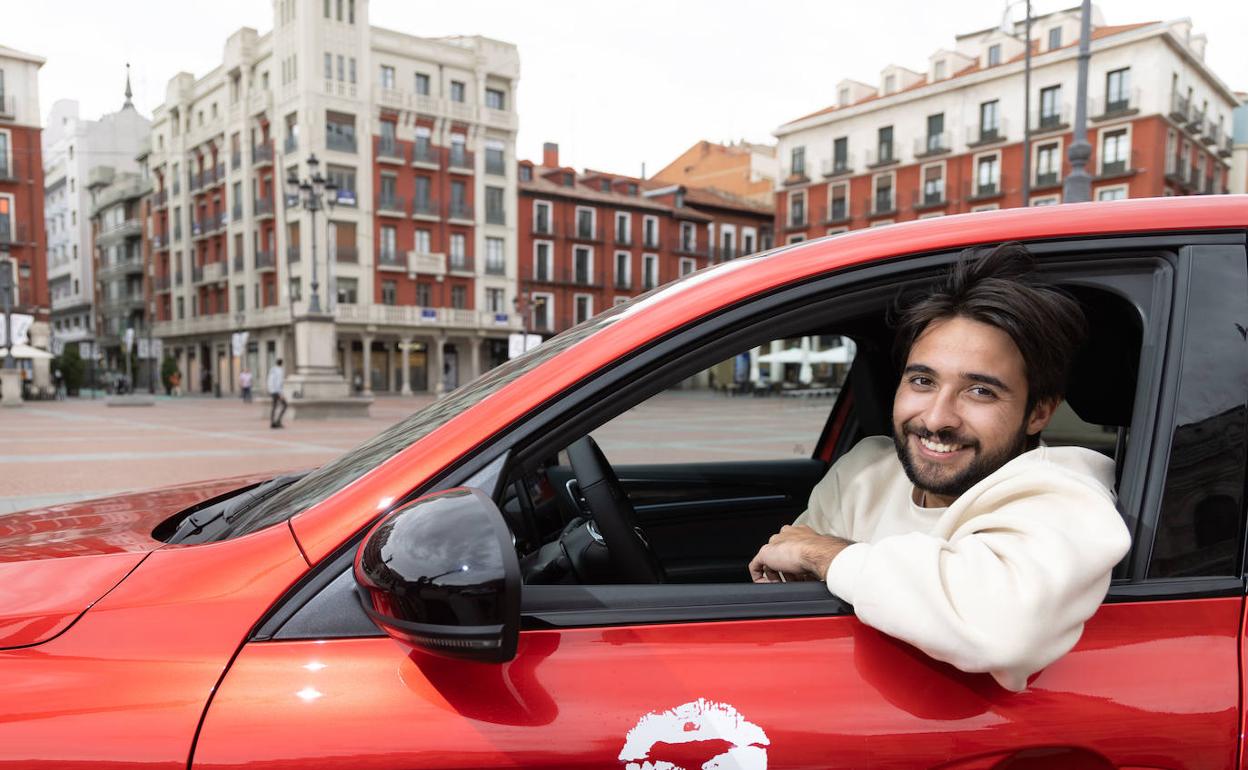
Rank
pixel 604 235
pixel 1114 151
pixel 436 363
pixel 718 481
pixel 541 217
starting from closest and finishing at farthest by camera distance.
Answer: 1. pixel 718 481
2. pixel 1114 151
3. pixel 436 363
4. pixel 541 217
5. pixel 604 235

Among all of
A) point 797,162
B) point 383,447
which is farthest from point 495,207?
point 383,447

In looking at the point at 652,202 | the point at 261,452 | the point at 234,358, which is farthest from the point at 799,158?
the point at 261,452

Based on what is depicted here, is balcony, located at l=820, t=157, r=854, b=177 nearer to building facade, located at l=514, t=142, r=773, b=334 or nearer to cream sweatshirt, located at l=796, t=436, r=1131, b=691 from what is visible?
building facade, located at l=514, t=142, r=773, b=334

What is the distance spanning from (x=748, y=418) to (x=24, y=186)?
36.3 m

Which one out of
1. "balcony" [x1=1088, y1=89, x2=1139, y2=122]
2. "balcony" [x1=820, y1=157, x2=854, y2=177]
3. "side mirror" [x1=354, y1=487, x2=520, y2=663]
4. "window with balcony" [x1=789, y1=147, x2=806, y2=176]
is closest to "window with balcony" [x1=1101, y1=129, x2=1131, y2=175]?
"balcony" [x1=1088, y1=89, x2=1139, y2=122]

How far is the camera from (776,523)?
8.03 ft

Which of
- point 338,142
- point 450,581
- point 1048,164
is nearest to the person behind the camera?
point 450,581

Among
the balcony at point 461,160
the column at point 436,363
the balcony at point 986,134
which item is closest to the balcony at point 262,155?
the balcony at point 461,160

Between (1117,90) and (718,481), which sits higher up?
(1117,90)

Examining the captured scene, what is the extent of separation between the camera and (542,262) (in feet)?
155

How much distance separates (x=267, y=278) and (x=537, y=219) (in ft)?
48.0

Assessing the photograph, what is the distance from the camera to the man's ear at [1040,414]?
136 cm

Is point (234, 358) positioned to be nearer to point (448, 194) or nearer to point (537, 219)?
point (448, 194)

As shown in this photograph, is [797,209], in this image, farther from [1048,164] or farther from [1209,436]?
[1209,436]
